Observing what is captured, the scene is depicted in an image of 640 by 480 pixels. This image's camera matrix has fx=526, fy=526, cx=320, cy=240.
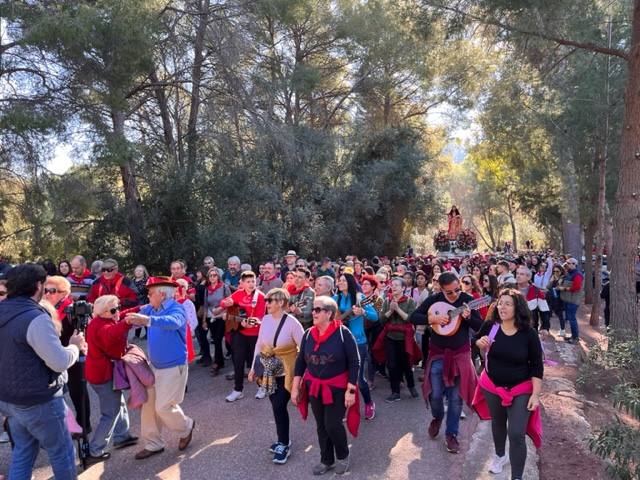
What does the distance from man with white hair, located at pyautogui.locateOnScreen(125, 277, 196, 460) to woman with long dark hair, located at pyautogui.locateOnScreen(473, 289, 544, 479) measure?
9.08 ft

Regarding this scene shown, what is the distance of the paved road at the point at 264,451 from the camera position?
4.73 meters

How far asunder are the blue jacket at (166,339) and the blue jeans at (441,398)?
8.20 feet

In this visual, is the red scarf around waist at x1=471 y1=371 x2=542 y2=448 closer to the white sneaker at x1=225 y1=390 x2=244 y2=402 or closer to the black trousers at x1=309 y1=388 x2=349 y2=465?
the black trousers at x1=309 y1=388 x2=349 y2=465

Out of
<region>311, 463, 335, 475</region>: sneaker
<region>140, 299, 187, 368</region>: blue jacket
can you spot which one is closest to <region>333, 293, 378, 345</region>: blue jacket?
<region>311, 463, 335, 475</region>: sneaker

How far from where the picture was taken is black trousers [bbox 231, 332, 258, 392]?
22.2 feet

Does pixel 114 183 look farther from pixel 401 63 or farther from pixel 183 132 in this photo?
pixel 401 63

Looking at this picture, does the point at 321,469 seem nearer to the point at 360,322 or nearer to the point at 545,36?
the point at 360,322

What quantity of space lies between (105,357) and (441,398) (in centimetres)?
331

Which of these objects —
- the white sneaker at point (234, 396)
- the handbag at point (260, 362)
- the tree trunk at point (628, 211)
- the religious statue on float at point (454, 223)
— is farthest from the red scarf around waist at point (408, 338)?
the religious statue on float at point (454, 223)

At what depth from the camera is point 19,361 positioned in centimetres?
348

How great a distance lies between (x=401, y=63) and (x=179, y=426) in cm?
2293

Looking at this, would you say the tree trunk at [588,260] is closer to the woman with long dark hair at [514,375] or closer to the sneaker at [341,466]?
the woman with long dark hair at [514,375]

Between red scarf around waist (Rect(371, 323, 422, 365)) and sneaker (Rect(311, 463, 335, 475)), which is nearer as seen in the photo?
sneaker (Rect(311, 463, 335, 475))

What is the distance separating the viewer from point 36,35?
10.3 metres
